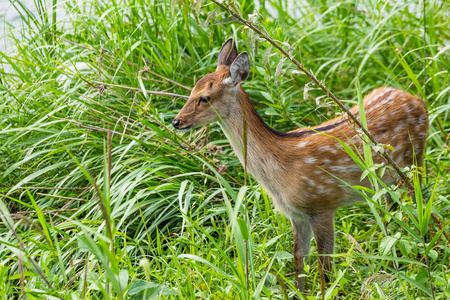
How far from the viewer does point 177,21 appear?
4582 millimetres

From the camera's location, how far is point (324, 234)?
11.0ft

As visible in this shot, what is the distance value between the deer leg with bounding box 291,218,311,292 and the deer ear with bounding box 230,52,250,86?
95cm

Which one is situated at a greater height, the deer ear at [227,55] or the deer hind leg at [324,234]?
the deer ear at [227,55]

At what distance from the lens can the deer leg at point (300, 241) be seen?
336 centimetres

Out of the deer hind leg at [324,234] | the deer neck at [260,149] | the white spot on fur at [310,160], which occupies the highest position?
the deer neck at [260,149]

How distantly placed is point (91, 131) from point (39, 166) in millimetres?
463

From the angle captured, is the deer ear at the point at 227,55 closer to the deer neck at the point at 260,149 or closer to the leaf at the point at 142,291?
the deer neck at the point at 260,149

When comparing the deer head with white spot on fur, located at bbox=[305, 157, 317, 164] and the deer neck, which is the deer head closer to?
the deer neck

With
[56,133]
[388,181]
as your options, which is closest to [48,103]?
[56,133]

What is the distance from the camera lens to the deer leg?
3.36 metres

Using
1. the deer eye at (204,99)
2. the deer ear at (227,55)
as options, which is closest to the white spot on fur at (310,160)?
the deer eye at (204,99)

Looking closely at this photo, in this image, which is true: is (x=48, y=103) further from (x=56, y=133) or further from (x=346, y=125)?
(x=346, y=125)

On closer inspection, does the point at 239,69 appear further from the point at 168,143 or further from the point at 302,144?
the point at 168,143

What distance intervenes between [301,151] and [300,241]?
0.56 m
